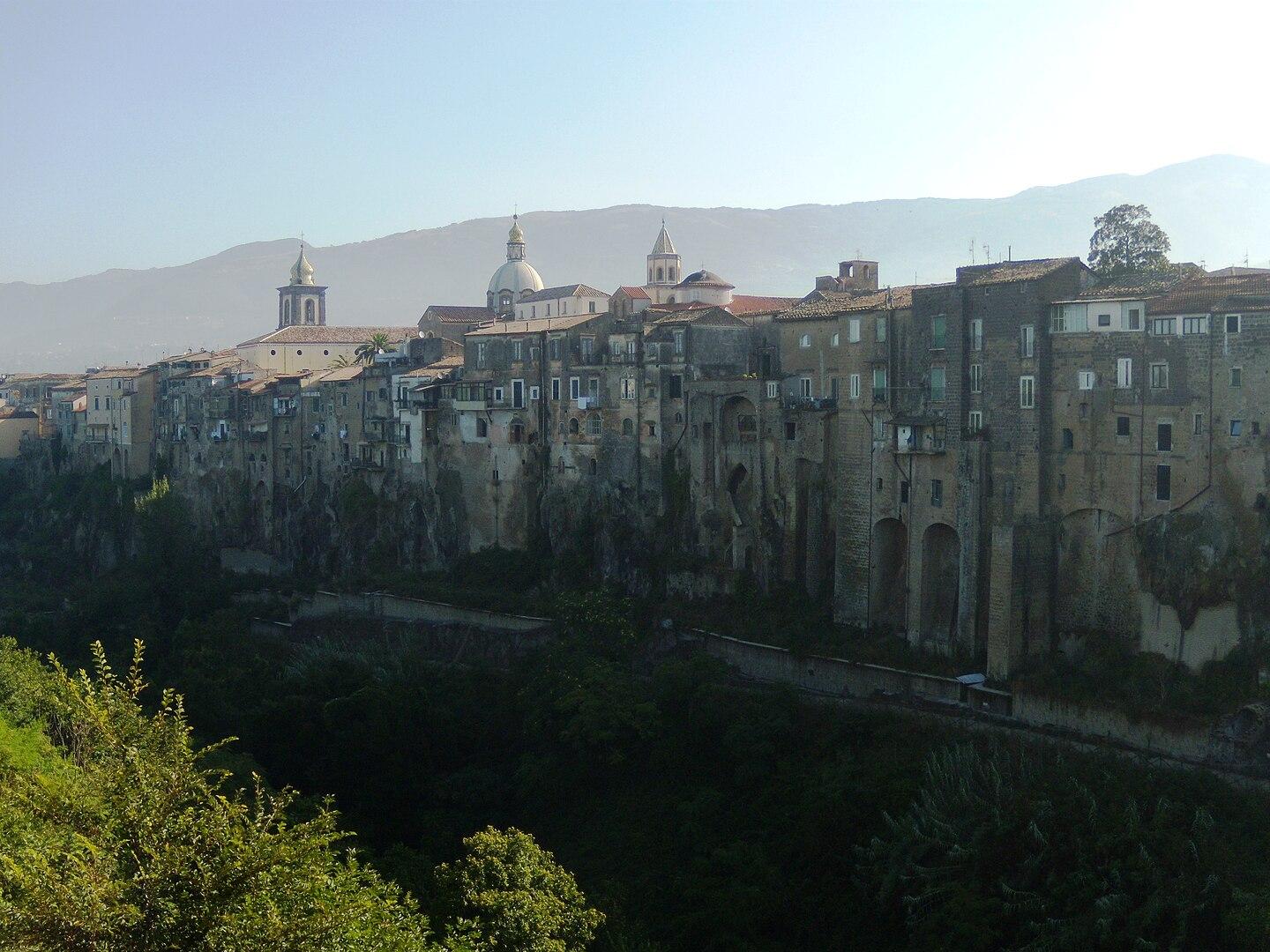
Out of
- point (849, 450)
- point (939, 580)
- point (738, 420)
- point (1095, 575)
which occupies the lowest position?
point (939, 580)

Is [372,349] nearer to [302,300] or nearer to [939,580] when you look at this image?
[939,580]

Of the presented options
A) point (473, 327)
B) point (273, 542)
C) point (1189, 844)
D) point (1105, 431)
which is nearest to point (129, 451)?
point (273, 542)

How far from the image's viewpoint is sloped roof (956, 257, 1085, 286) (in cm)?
3619

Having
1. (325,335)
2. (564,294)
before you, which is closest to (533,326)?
(564,294)

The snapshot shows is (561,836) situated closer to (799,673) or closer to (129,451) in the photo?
(799,673)

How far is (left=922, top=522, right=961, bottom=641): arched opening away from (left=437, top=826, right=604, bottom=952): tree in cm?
1474

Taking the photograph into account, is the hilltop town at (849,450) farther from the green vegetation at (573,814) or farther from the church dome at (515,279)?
the church dome at (515,279)

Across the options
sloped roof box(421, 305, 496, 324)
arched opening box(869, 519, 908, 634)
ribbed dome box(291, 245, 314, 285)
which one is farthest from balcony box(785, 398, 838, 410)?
ribbed dome box(291, 245, 314, 285)

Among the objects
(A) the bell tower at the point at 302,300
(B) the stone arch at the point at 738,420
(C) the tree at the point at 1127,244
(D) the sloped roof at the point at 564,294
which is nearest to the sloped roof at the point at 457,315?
→ (D) the sloped roof at the point at 564,294

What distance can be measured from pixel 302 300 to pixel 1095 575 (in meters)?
82.0

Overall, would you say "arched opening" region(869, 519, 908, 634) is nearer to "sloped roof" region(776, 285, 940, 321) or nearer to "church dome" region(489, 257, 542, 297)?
"sloped roof" region(776, 285, 940, 321)

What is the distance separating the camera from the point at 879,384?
133 ft

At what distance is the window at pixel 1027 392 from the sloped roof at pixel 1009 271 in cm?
253

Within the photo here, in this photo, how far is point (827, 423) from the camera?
4319cm
